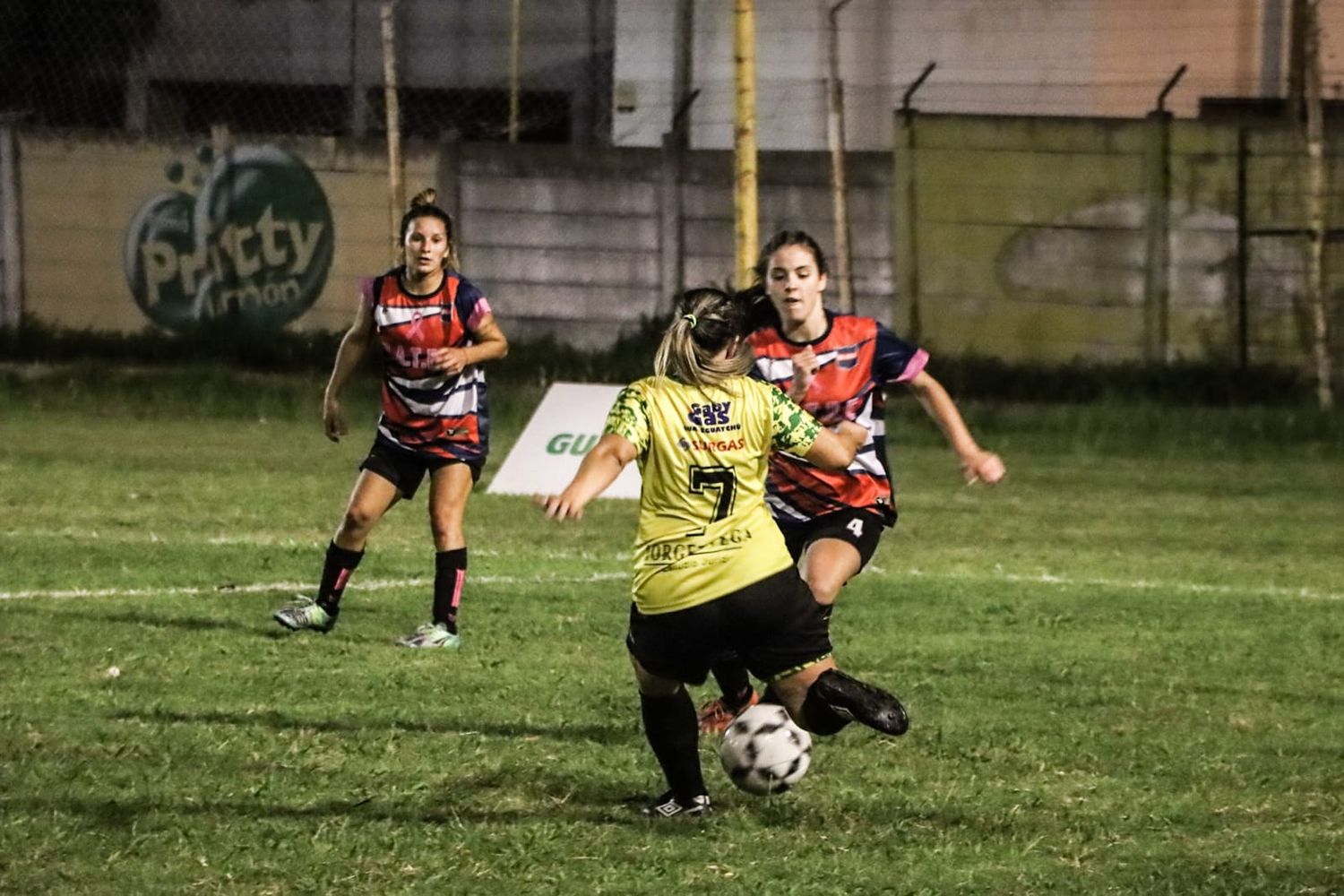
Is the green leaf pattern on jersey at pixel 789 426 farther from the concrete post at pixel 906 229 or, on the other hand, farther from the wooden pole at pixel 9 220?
the wooden pole at pixel 9 220

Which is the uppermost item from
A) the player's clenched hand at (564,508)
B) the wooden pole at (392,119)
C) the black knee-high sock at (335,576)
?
the wooden pole at (392,119)

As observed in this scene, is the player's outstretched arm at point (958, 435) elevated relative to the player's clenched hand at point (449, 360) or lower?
lower

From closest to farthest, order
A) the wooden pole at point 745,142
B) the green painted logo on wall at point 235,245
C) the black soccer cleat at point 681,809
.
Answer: the black soccer cleat at point 681,809 < the wooden pole at point 745,142 < the green painted logo on wall at point 235,245

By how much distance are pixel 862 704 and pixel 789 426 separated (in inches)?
30.6

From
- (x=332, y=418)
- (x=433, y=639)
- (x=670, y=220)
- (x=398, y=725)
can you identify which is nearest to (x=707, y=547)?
(x=398, y=725)

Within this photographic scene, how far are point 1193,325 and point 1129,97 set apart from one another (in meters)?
4.31

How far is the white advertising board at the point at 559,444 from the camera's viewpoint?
14.4 m

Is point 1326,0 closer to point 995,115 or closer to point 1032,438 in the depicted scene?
point 995,115

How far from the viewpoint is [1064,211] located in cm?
2102

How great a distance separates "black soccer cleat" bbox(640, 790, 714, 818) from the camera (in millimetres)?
6188

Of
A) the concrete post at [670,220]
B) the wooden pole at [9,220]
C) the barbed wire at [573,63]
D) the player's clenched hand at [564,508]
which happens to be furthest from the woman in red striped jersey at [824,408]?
the wooden pole at [9,220]

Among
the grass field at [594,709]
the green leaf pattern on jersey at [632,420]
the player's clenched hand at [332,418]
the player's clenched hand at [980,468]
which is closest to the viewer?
the grass field at [594,709]

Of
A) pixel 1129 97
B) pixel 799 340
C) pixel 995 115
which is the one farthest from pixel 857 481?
pixel 1129 97

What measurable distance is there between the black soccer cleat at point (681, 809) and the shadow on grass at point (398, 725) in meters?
1.00
